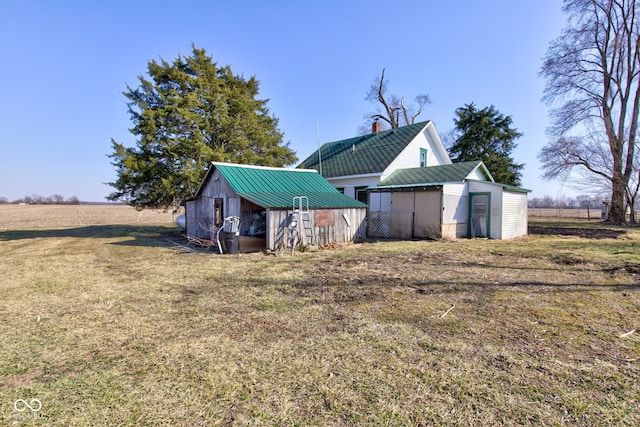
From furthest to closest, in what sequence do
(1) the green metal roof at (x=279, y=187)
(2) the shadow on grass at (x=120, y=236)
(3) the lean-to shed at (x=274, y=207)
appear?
(2) the shadow on grass at (x=120, y=236), (1) the green metal roof at (x=279, y=187), (3) the lean-to shed at (x=274, y=207)

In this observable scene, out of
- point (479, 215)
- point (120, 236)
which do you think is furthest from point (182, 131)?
point (479, 215)

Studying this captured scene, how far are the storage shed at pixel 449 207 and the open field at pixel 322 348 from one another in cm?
695

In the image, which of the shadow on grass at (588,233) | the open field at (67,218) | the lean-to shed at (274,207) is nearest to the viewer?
the lean-to shed at (274,207)

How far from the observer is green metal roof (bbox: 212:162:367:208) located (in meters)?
11.7

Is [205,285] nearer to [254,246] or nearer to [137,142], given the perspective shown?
[254,246]

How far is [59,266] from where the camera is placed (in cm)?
849

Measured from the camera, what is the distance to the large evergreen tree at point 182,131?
1824 cm

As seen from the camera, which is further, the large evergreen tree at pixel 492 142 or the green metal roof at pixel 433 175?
the large evergreen tree at pixel 492 142

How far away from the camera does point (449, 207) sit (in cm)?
1424

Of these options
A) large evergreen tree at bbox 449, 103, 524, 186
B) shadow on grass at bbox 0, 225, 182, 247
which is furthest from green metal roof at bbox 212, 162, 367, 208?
large evergreen tree at bbox 449, 103, 524, 186

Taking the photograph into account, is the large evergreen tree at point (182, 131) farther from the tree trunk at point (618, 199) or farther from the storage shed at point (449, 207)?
the tree trunk at point (618, 199)

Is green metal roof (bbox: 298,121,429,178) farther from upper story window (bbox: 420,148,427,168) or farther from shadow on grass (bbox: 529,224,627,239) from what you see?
shadow on grass (bbox: 529,224,627,239)

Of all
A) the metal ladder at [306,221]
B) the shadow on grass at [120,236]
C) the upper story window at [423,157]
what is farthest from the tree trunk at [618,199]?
the shadow on grass at [120,236]

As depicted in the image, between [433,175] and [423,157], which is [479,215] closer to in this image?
[433,175]
